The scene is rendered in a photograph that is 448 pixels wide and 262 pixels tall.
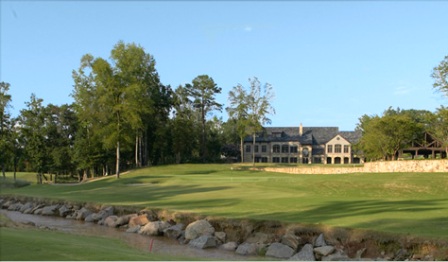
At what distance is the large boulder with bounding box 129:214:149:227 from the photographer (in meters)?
21.5

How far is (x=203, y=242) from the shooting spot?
16.9 metres

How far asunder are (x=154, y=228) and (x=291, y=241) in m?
6.83

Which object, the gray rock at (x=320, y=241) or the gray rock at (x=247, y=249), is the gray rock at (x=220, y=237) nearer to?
the gray rock at (x=247, y=249)

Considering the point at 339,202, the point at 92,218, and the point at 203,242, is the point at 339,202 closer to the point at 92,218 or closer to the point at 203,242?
the point at 203,242

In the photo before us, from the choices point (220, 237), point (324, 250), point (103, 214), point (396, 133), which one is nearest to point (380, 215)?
point (324, 250)

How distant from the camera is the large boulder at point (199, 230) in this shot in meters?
18.0

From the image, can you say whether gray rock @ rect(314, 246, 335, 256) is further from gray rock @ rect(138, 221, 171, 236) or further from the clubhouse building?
the clubhouse building

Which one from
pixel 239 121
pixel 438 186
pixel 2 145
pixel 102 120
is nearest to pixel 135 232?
pixel 438 186

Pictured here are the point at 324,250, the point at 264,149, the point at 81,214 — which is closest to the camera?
the point at 324,250

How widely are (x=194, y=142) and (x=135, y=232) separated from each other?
221 ft

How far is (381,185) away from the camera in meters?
31.8

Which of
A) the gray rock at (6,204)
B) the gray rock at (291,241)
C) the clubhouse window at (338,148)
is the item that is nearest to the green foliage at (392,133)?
the clubhouse window at (338,148)

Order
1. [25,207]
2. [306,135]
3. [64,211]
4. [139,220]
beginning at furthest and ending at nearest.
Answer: [306,135], [25,207], [64,211], [139,220]

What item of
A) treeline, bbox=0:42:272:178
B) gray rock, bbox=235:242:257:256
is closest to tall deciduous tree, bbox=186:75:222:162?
treeline, bbox=0:42:272:178
